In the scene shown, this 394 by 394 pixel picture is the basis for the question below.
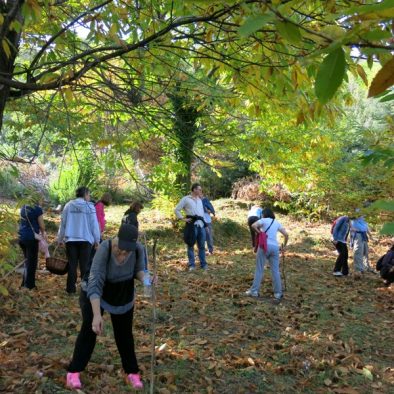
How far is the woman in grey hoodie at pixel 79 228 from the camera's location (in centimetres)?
707

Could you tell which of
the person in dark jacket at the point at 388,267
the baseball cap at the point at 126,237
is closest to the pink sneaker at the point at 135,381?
the baseball cap at the point at 126,237

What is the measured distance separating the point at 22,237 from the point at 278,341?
4324 mm

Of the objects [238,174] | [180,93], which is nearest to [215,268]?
[180,93]

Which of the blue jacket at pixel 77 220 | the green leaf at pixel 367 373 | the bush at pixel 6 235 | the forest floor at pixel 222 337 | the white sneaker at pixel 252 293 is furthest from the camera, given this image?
the white sneaker at pixel 252 293

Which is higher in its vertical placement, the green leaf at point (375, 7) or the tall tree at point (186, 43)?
the tall tree at point (186, 43)

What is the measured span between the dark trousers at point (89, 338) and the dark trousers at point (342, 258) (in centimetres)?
738

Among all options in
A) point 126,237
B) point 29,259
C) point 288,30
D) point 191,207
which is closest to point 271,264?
point 191,207

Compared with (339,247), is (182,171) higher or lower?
higher

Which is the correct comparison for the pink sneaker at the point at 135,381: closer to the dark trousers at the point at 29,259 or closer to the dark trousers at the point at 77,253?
the dark trousers at the point at 77,253

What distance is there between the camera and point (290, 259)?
12781 mm

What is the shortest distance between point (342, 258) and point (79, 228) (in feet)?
21.9

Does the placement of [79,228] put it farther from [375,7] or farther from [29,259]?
[375,7]

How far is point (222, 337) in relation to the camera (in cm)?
618

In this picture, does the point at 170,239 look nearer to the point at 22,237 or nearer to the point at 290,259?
the point at 290,259
